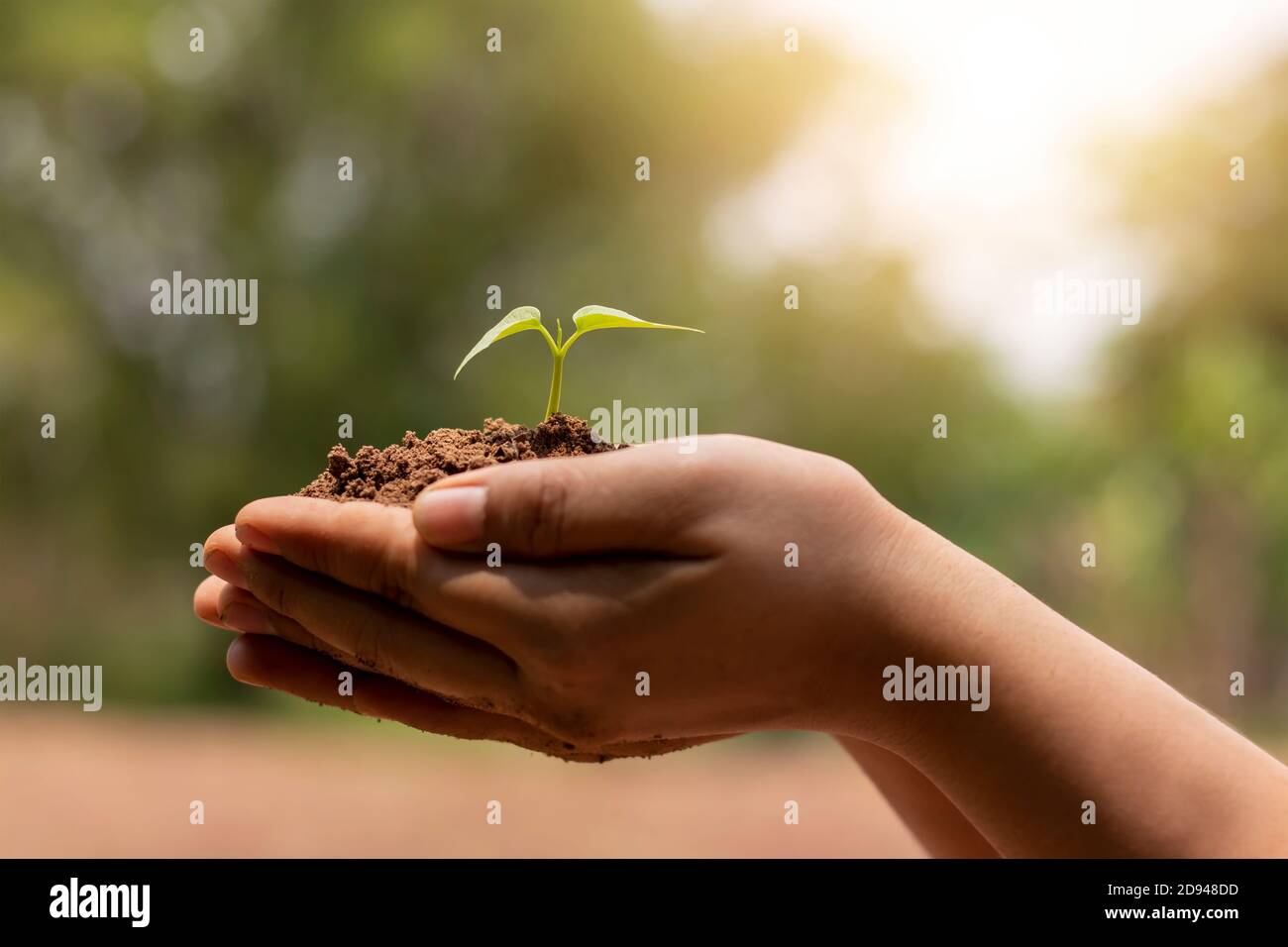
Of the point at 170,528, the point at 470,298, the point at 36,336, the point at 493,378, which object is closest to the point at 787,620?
the point at 493,378

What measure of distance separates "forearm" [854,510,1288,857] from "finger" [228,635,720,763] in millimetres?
305

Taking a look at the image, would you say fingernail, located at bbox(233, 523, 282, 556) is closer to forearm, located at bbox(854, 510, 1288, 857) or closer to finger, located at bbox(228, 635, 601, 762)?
finger, located at bbox(228, 635, 601, 762)

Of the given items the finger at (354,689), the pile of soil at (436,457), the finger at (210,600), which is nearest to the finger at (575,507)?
the pile of soil at (436,457)

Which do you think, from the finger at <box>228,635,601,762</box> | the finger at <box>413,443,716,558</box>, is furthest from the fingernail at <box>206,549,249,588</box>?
the finger at <box>413,443,716,558</box>

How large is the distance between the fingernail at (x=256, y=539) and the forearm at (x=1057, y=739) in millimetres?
645

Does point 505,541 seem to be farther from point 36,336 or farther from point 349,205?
point 36,336

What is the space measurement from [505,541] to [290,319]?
691 cm


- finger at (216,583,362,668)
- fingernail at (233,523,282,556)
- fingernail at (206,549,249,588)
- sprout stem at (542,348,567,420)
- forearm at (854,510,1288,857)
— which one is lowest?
forearm at (854,510,1288,857)

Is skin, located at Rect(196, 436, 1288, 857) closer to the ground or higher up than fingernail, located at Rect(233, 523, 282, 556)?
closer to the ground

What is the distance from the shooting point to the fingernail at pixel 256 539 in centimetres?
106

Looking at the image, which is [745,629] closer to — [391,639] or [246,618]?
[391,639]

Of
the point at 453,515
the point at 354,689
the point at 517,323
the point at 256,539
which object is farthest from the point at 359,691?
the point at 517,323

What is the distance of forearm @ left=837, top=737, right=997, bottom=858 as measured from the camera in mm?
1334

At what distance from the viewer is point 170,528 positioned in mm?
7477
